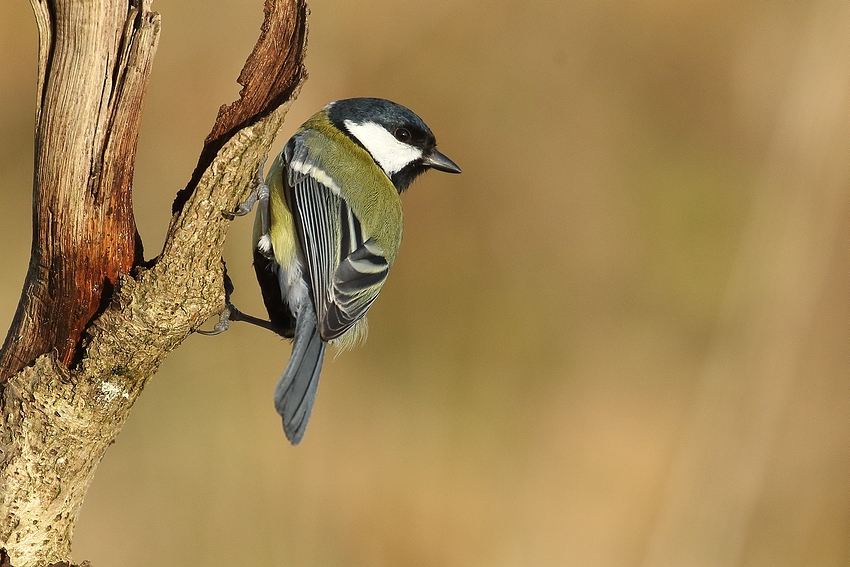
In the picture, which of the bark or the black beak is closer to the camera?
the bark

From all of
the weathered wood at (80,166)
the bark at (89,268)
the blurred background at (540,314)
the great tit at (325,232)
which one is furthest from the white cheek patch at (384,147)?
the weathered wood at (80,166)

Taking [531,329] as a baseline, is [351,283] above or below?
above

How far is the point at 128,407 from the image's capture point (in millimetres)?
1716

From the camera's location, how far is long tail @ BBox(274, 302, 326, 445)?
6.92ft

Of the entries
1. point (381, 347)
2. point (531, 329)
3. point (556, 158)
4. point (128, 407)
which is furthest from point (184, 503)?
point (556, 158)

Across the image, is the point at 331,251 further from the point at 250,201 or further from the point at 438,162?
the point at 438,162

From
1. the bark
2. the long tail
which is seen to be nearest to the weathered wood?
the bark

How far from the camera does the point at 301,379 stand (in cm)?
217

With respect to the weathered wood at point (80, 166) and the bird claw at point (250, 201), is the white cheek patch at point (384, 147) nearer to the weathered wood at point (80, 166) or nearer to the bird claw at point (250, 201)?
the bird claw at point (250, 201)

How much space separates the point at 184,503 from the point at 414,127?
5.67 ft

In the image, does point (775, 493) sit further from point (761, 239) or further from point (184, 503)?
point (184, 503)

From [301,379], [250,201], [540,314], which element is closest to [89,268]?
[250,201]

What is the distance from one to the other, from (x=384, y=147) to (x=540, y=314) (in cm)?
121

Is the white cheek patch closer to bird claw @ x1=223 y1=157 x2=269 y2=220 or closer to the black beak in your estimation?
the black beak
